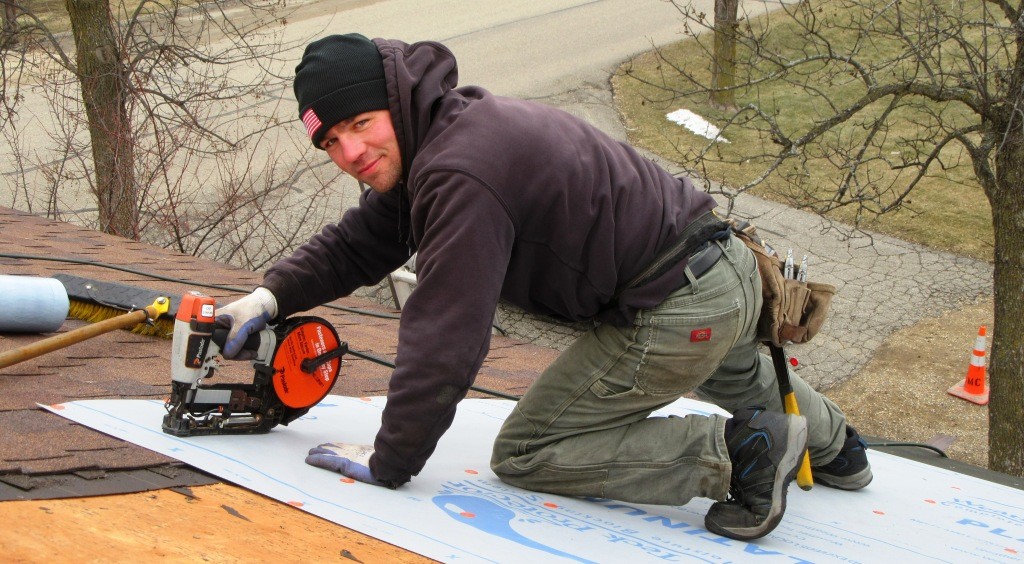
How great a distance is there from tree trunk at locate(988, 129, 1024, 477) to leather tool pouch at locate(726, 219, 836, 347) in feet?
9.42

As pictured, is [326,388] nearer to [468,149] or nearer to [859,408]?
[468,149]

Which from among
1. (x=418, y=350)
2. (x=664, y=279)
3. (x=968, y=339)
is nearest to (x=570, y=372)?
(x=664, y=279)

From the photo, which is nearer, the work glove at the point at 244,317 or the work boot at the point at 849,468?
the work glove at the point at 244,317

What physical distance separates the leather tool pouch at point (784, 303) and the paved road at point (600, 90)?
207 inches

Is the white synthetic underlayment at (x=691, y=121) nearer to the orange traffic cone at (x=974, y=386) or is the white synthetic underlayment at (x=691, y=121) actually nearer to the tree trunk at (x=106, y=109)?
the orange traffic cone at (x=974, y=386)

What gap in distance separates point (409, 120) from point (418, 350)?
21.0 inches

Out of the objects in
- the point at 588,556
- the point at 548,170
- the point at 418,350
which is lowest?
the point at 588,556

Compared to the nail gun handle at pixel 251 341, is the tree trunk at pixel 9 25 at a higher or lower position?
higher

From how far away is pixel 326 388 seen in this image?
2.67 metres

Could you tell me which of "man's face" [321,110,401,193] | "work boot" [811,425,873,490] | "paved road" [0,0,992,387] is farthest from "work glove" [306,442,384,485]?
"paved road" [0,0,992,387]

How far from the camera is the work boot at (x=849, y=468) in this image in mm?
2939

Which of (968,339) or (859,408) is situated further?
(968,339)

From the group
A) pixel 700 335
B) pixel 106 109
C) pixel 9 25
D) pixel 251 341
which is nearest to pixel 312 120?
pixel 251 341

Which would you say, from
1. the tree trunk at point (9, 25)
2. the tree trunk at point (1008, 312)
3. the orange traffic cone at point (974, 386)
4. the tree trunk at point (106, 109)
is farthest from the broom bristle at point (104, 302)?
the orange traffic cone at point (974, 386)
